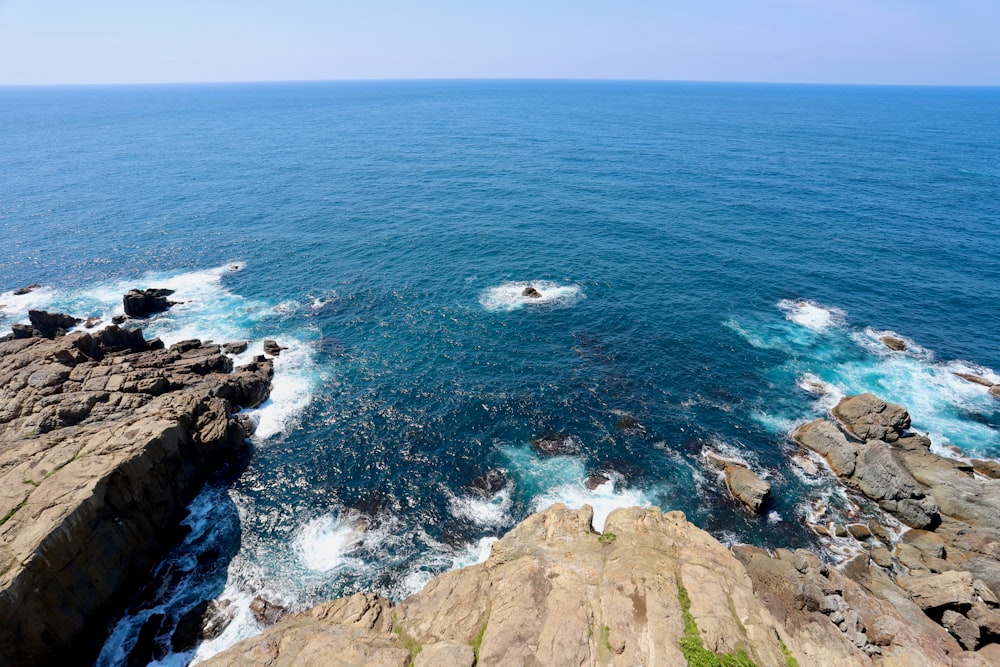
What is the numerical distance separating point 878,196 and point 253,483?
155145mm

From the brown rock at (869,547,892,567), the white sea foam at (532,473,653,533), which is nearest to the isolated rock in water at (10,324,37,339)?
the white sea foam at (532,473,653,533)

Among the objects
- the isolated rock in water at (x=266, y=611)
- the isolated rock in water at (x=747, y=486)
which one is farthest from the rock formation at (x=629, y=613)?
the isolated rock in water at (x=747, y=486)

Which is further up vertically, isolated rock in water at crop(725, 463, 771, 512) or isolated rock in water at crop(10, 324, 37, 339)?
isolated rock in water at crop(10, 324, 37, 339)

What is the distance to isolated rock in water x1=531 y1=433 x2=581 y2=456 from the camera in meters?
54.6

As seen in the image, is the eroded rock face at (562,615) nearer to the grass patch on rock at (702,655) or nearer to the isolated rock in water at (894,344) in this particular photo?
the grass patch on rock at (702,655)

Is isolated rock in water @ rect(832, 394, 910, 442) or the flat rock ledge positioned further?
isolated rock in water @ rect(832, 394, 910, 442)

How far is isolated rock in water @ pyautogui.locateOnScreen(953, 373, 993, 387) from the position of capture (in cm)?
6438

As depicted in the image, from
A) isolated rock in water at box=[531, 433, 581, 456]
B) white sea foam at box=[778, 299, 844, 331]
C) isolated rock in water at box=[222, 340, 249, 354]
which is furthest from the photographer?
white sea foam at box=[778, 299, 844, 331]

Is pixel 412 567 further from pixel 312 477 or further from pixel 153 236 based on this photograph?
pixel 153 236

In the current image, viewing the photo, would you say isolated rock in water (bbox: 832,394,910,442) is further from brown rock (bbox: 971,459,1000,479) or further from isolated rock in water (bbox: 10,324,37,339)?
isolated rock in water (bbox: 10,324,37,339)

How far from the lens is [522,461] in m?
53.4

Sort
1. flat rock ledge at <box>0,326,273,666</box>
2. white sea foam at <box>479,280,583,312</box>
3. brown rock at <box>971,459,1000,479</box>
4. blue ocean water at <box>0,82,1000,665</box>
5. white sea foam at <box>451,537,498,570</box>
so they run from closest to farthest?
flat rock ledge at <box>0,326,273,666</box>, white sea foam at <box>451,537,498,570</box>, blue ocean water at <box>0,82,1000,665</box>, brown rock at <box>971,459,1000,479</box>, white sea foam at <box>479,280,583,312</box>

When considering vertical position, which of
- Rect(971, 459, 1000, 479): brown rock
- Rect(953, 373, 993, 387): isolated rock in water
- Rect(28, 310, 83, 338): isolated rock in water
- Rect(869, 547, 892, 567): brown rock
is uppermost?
Rect(28, 310, 83, 338): isolated rock in water

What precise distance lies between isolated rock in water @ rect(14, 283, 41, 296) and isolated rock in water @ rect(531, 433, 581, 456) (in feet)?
304
